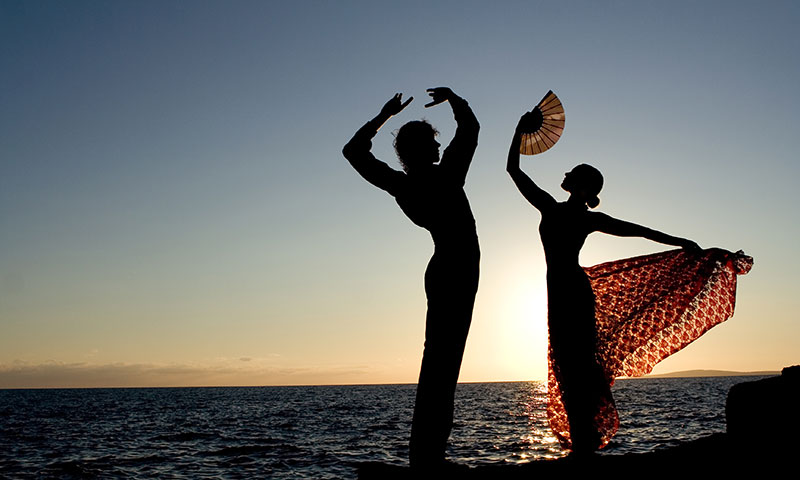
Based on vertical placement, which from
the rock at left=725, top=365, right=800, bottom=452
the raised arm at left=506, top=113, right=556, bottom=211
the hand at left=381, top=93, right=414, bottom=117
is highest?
the hand at left=381, top=93, right=414, bottom=117

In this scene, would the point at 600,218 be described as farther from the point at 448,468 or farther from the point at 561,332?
the point at 448,468

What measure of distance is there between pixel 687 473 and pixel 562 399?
5.08ft

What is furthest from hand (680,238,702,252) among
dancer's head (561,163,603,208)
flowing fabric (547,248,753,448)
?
dancer's head (561,163,603,208)

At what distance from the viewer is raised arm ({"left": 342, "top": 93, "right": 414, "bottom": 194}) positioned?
180 inches

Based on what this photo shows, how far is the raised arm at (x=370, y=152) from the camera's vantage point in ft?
15.0

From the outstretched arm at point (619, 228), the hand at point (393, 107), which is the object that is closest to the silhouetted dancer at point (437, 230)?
the hand at point (393, 107)

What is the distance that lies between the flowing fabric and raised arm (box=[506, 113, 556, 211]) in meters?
1.38

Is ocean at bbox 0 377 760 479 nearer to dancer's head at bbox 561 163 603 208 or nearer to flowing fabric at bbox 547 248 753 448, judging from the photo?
flowing fabric at bbox 547 248 753 448

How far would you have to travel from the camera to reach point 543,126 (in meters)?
5.59

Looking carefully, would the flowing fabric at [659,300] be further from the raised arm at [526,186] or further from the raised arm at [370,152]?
the raised arm at [370,152]

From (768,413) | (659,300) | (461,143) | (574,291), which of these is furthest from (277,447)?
(461,143)

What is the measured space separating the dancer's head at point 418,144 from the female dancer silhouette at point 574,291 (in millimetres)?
A: 994

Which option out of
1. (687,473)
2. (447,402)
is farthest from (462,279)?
(687,473)

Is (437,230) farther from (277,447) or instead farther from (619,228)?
(277,447)
